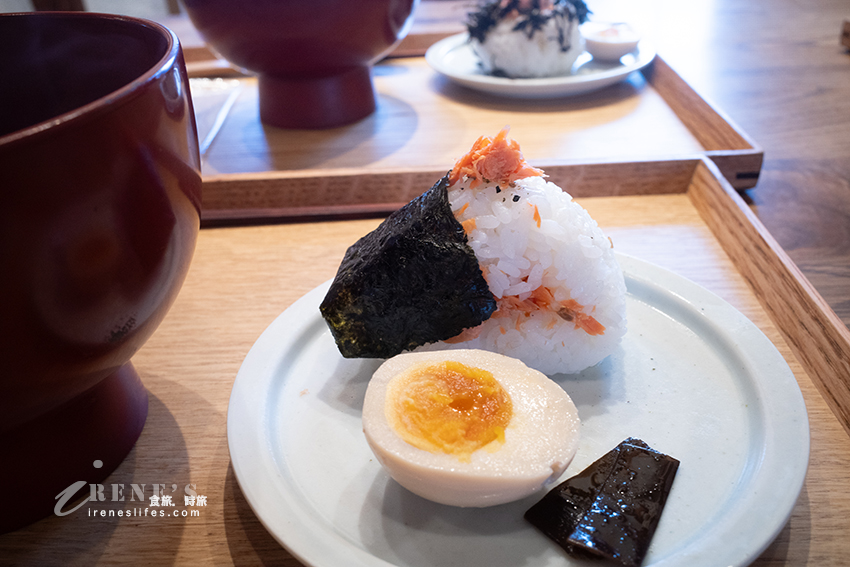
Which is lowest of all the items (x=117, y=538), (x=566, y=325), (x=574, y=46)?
(x=117, y=538)

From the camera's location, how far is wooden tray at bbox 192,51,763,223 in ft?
4.34

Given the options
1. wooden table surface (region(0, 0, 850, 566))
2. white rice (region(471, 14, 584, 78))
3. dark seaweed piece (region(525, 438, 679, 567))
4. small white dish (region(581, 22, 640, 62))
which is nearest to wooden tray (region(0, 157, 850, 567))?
wooden table surface (region(0, 0, 850, 566))

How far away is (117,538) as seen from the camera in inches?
27.1

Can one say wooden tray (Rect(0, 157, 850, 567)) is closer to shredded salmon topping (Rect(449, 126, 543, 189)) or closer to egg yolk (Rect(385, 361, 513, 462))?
egg yolk (Rect(385, 361, 513, 462))

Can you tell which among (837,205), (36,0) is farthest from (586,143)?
(36,0)

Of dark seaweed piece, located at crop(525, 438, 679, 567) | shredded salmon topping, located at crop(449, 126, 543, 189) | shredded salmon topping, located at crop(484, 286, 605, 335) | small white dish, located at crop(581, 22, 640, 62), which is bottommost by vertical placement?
dark seaweed piece, located at crop(525, 438, 679, 567)

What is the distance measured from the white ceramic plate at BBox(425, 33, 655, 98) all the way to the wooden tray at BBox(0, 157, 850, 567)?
52cm

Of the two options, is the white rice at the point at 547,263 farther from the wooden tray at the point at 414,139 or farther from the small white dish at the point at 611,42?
the small white dish at the point at 611,42

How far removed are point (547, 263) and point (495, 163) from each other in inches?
6.4

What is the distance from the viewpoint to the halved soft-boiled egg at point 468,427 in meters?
0.62

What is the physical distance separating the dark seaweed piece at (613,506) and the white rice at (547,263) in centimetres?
18

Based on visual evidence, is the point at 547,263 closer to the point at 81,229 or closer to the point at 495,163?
the point at 495,163

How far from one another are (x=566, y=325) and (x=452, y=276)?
0.19 meters

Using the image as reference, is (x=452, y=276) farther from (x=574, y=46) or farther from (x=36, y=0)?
(x=36, y=0)
